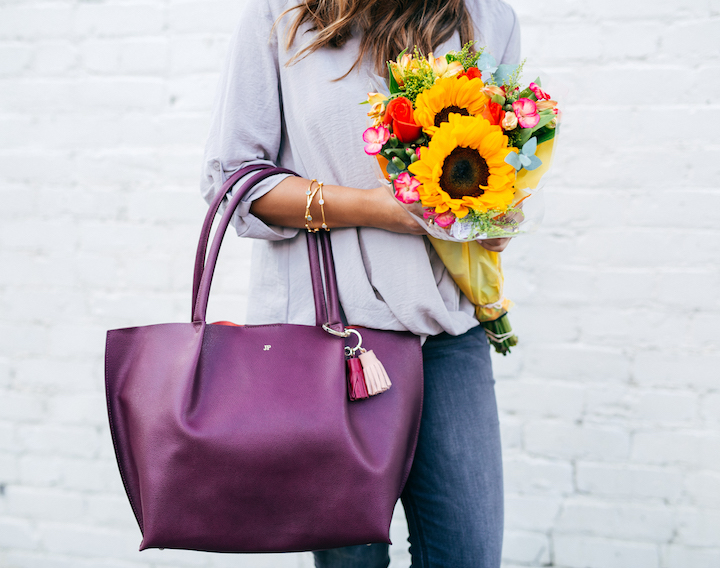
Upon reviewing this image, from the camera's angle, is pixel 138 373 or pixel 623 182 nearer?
pixel 138 373

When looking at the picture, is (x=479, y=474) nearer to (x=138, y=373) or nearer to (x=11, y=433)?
(x=138, y=373)

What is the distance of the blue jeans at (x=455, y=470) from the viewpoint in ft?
2.53

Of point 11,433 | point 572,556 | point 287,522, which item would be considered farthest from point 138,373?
point 572,556

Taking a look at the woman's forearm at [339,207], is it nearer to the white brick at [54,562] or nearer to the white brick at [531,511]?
the white brick at [531,511]

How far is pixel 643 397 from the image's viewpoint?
1272mm

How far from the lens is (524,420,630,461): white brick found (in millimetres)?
1293

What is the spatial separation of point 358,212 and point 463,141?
186 millimetres

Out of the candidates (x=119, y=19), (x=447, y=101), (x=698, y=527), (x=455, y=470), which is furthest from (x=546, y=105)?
(x=698, y=527)

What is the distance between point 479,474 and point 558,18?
102 cm

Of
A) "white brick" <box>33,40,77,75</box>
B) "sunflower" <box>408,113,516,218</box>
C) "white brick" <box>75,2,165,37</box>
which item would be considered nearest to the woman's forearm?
"sunflower" <box>408,113,516,218</box>

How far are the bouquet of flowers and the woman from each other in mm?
84

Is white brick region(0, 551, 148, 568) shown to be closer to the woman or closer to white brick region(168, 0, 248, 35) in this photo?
the woman

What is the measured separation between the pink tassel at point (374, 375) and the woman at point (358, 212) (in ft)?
0.22

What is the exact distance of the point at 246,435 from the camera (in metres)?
0.64
